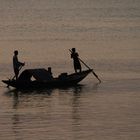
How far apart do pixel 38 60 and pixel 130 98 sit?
13884mm

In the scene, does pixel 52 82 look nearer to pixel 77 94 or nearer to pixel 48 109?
pixel 77 94

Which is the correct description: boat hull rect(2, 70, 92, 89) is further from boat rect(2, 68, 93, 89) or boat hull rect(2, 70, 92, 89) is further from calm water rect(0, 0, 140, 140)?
calm water rect(0, 0, 140, 140)

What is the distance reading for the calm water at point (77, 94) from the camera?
917 inches

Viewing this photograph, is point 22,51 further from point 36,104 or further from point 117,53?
point 36,104

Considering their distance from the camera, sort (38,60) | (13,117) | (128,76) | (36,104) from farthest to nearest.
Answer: (38,60), (128,76), (36,104), (13,117)

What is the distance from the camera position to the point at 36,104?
28.5m

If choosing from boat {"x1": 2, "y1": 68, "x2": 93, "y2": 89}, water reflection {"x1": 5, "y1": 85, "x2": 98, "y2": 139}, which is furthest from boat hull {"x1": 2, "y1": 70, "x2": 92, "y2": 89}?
water reflection {"x1": 5, "y1": 85, "x2": 98, "y2": 139}

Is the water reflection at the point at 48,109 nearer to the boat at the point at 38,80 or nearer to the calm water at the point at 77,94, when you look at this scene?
the calm water at the point at 77,94

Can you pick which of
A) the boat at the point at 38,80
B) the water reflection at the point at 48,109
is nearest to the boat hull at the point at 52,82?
the boat at the point at 38,80

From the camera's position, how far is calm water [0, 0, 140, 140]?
76.4 feet

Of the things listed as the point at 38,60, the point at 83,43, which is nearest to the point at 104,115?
the point at 38,60

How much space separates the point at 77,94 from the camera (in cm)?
3112

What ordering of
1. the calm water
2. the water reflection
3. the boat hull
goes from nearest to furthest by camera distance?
the calm water → the water reflection → the boat hull

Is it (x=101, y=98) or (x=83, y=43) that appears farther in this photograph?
(x=83, y=43)
